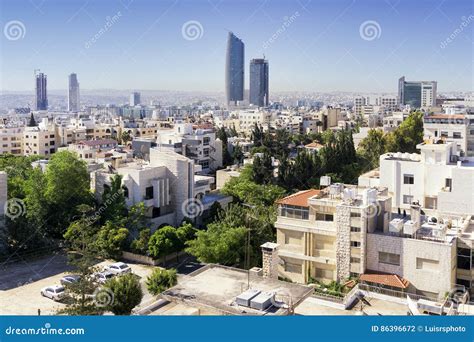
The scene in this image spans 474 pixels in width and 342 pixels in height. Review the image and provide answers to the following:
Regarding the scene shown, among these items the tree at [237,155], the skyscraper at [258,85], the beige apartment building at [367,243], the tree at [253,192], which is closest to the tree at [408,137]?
the tree at [237,155]

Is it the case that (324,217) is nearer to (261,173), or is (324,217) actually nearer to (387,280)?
(387,280)

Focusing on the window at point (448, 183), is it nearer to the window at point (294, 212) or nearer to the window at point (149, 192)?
the window at point (294, 212)

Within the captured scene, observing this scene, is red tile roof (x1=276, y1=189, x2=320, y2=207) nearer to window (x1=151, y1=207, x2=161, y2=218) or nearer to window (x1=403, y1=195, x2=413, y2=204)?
window (x1=403, y1=195, x2=413, y2=204)

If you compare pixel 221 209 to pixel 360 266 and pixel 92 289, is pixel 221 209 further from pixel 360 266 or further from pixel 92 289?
pixel 92 289

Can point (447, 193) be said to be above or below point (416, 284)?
above

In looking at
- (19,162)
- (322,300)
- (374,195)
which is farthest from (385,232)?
(19,162)

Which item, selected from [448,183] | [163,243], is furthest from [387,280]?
[163,243]

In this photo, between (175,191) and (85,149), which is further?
(85,149)
